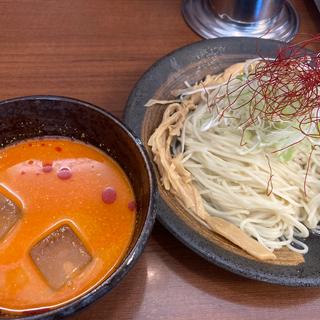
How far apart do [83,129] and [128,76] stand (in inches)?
26.3

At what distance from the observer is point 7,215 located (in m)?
1.07

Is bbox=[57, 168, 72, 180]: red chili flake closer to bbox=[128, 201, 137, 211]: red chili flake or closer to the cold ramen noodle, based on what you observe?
bbox=[128, 201, 137, 211]: red chili flake

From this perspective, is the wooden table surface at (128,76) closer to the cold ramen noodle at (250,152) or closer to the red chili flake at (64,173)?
the cold ramen noodle at (250,152)

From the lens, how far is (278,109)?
4.91ft

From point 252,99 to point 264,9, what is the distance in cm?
77

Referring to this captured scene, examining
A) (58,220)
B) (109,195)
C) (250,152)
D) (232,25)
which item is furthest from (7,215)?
(232,25)

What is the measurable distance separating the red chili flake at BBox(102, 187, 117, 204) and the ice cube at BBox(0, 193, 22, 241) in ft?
0.67

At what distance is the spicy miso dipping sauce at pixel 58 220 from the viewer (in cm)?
99

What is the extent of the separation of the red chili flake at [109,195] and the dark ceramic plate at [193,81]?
0.49 ft

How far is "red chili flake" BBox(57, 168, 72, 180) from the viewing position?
1.15m

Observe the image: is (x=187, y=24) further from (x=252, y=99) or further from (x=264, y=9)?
(x=252, y=99)

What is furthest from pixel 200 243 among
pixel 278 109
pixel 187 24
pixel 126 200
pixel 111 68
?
pixel 187 24

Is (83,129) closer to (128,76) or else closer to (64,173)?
(64,173)

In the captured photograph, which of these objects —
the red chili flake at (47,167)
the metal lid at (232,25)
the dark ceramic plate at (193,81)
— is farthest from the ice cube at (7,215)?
the metal lid at (232,25)
